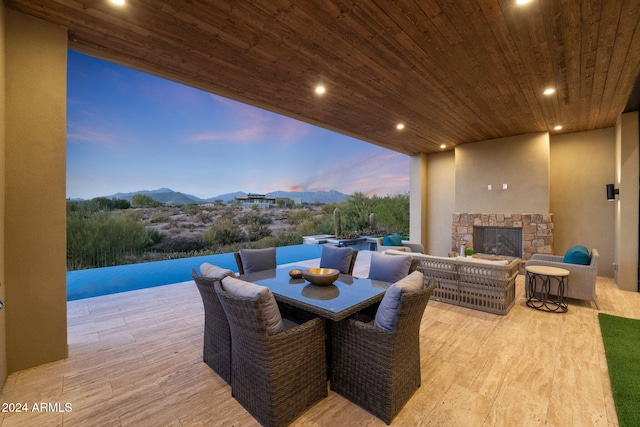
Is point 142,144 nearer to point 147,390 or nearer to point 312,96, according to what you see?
point 312,96

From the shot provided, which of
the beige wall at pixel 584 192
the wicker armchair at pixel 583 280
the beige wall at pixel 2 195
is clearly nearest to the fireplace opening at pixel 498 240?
the beige wall at pixel 584 192

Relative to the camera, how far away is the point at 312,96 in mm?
4125

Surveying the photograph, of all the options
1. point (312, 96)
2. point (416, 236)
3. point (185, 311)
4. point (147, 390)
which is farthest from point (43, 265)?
point (416, 236)

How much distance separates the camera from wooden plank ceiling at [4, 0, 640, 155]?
90.4 inches

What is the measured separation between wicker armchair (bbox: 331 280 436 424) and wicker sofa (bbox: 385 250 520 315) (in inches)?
90.5

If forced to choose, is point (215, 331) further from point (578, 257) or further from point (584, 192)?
point (584, 192)

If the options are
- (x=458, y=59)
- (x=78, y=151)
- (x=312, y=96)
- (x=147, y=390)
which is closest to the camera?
(x=147, y=390)

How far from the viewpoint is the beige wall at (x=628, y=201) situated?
468cm

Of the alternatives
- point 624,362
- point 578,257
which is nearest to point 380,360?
point 624,362

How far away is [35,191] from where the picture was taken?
2424mm

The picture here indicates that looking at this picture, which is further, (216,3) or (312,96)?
(312,96)

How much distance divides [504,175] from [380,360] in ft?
21.5

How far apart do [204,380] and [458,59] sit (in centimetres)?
422

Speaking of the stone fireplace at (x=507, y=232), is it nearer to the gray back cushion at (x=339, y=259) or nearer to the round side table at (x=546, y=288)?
the round side table at (x=546, y=288)
